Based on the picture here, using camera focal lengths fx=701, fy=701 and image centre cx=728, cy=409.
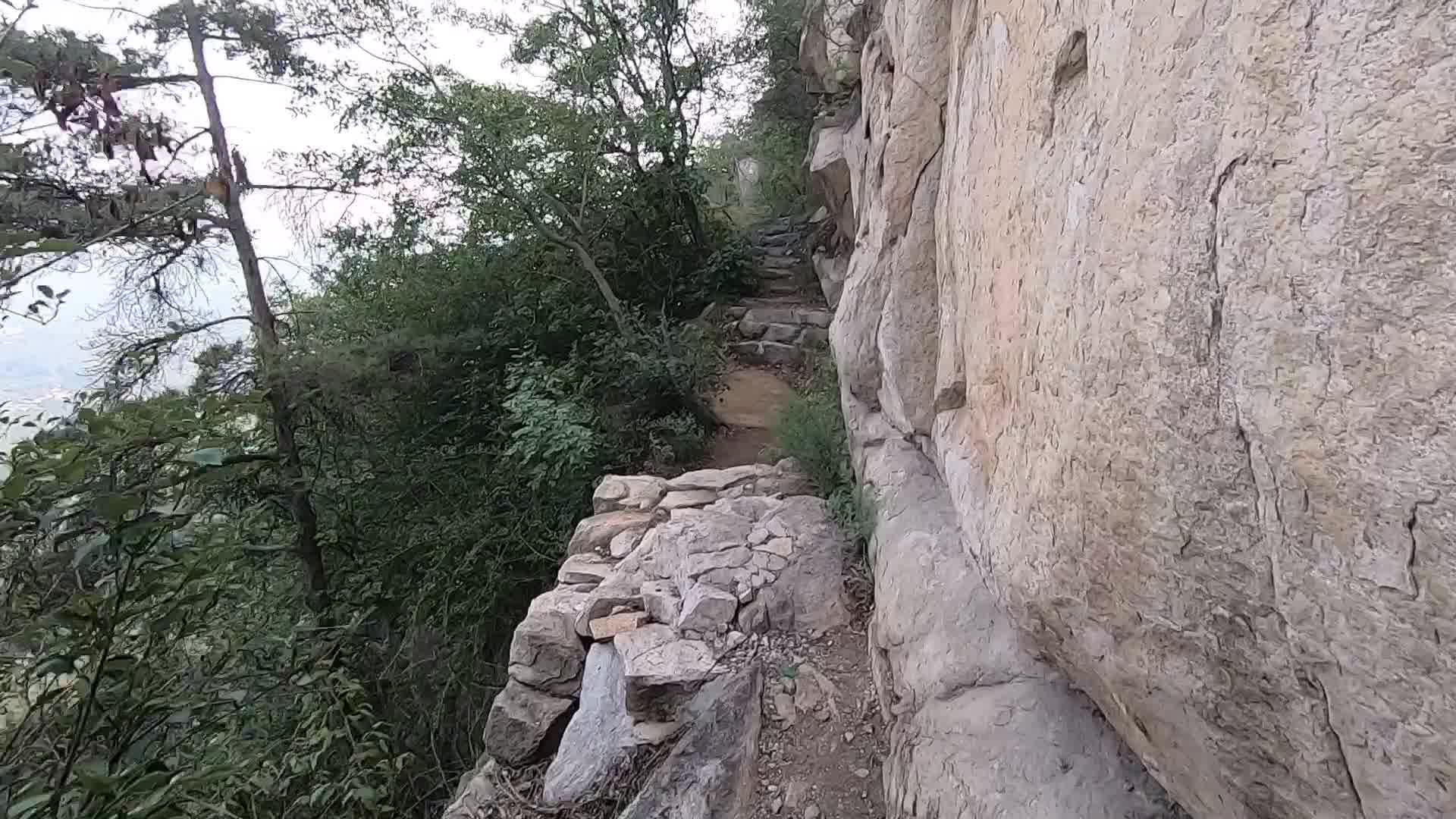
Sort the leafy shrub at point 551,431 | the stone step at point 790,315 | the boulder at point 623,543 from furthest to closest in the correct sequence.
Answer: the stone step at point 790,315 < the leafy shrub at point 551,431 < the boulder at point 623,543

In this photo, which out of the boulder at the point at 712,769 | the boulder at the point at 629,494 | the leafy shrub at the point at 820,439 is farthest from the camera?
the boulder at the point at 629,494

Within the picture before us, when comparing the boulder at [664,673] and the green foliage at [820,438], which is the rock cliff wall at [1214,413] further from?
the green foliage at [820,438]

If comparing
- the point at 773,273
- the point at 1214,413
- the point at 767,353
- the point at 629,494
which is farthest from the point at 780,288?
the point at 1214,413

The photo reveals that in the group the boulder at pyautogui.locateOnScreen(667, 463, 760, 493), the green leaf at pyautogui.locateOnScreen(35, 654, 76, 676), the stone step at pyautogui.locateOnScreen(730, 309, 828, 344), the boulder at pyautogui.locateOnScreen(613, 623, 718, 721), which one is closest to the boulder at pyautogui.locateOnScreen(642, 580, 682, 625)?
the boulder at pyautogui.locateOnScreen(613, 623, 718, 721)

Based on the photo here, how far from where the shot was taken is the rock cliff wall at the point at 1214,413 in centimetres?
88

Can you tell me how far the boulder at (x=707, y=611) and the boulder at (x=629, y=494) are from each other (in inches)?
59.5

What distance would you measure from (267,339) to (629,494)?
3.14 meters

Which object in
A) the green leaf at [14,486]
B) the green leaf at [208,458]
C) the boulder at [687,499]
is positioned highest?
the green leaf at [14,486]

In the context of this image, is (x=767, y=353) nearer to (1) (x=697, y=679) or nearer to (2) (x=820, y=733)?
(1) (x=697, y=679)

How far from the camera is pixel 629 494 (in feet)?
17.0

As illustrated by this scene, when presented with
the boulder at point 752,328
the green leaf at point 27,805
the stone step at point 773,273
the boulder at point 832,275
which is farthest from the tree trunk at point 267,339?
the stone step at point 773,273

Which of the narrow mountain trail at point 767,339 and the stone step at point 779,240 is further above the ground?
the stone step at point 779,240

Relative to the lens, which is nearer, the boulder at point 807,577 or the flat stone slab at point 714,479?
the boulder at point 807,577

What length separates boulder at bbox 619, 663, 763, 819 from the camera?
265cm
